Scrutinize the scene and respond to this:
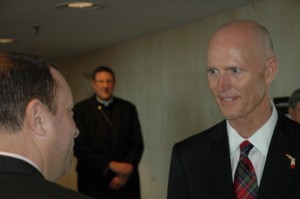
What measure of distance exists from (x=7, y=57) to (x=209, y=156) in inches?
37.3

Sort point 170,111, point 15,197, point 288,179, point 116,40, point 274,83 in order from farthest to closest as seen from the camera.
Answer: point 116,40
point 170,111
point 274,83
point 288,179
point 15,197

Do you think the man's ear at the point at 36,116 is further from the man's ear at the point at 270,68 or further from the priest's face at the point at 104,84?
the priest's face at the point at 104,84

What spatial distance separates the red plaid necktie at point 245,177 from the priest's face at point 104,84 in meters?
3.09

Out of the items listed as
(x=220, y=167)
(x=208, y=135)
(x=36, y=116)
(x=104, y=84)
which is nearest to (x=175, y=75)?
(x=104, y=84)

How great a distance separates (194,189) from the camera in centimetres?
194

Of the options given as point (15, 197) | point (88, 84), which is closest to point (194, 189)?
point (15, 197)

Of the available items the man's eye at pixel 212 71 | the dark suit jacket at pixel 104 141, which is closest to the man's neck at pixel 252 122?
the man's eye at pixel 212 71

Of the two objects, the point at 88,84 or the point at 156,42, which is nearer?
the point at 156,42

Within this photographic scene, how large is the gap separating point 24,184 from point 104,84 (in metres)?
3.87

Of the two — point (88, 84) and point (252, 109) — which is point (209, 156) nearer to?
point (252, 109)

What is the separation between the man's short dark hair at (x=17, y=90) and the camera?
1.17 m

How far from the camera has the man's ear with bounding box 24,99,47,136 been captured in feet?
3.84

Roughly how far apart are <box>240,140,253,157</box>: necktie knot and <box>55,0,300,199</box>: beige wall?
2.76 metres

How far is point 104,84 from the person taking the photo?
494 cm
